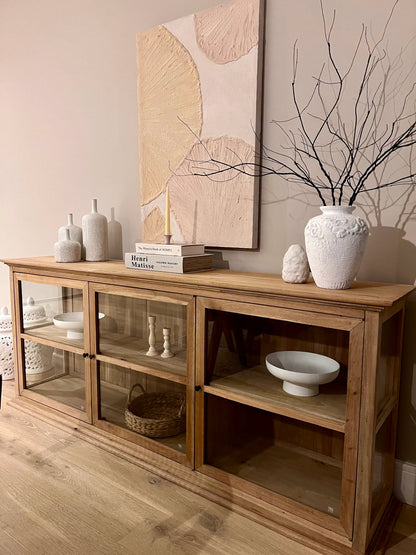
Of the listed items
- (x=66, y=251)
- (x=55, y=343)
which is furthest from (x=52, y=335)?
(x=66, y=251)

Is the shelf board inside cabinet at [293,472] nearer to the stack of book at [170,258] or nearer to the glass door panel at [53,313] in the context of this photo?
the stack of book at [170,258]

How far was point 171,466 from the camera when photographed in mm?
1662

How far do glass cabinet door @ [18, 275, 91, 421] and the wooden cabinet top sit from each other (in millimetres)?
73

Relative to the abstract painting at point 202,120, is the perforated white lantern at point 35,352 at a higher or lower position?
lower

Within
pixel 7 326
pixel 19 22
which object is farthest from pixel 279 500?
pixel 19 22

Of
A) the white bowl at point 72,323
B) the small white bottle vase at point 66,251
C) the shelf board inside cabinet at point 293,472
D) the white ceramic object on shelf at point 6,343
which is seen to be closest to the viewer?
the shelf board inside cabinet at point 293,472

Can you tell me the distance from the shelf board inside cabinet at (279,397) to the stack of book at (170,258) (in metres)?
0.44

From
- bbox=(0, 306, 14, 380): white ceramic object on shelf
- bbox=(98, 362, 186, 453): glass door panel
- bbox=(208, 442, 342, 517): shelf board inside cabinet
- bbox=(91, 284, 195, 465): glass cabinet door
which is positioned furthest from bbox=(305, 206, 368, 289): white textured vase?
bbox=(0, 306, 14, 380): white ceramic object on shelf

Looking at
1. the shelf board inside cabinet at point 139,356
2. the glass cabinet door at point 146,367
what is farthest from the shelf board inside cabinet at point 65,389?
the shelf board inside cabinet at point 139,356

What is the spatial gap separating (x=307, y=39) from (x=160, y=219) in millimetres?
938

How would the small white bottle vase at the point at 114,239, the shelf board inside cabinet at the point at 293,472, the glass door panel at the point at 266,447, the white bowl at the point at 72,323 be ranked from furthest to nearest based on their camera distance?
the small white bottle vase at the point at 114,239 → the white bowl at the point at 72,323 → the glass door panel at the point at 266,447 → the shelf board inside cabinet at the point at 293,472

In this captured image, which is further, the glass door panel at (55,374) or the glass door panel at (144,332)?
the glass door panel at (55,374)

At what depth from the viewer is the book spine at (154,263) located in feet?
5.45

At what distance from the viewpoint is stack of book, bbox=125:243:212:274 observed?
1.67 metres
